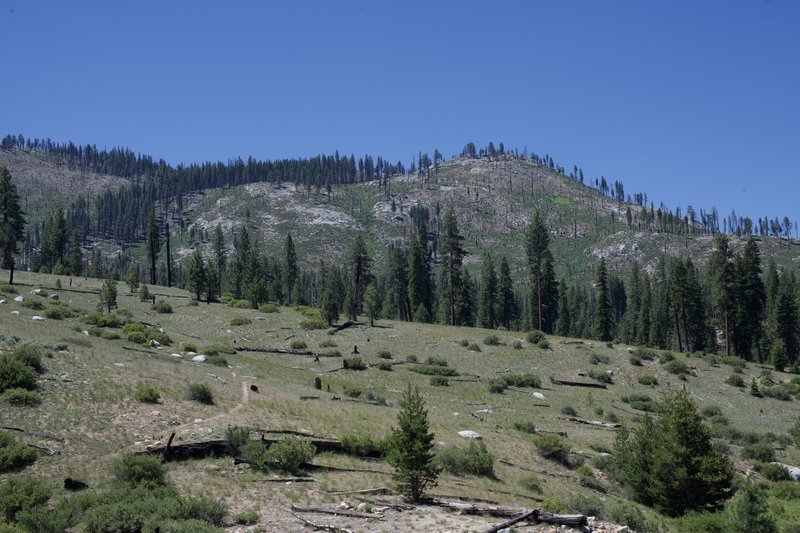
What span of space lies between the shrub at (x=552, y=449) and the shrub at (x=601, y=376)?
2357cm

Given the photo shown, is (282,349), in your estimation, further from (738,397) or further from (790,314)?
(790,314)

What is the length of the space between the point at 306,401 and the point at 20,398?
544 inches

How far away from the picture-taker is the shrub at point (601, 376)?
53.7 meters

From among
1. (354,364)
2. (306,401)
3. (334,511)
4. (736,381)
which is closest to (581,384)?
(736,381)

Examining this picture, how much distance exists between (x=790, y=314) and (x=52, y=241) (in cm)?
11194

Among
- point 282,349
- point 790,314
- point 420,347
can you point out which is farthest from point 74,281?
point 790,314

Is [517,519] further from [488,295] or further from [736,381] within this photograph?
[488,295]

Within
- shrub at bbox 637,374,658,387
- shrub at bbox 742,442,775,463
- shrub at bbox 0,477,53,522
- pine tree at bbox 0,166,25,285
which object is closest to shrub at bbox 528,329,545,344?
shrub at bbox 637,374,658,387

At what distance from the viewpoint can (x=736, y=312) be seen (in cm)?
7394

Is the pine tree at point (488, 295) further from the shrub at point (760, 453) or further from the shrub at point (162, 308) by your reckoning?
the shrub at point (760, 453)

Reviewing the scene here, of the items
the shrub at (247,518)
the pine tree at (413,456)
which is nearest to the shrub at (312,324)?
the pine tree at (413,456)

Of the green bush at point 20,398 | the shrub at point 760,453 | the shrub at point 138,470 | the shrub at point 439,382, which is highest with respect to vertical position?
the green bush at point 20,398

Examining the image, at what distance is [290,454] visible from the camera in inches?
931

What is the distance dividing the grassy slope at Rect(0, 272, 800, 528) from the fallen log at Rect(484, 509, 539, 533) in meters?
4.15
